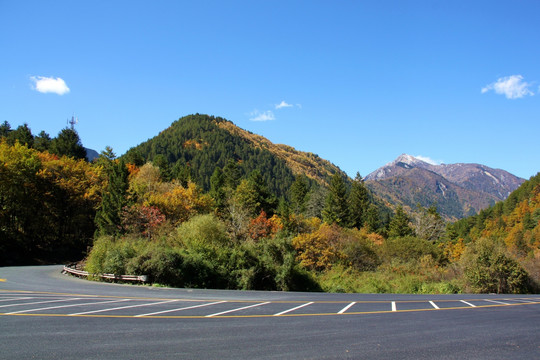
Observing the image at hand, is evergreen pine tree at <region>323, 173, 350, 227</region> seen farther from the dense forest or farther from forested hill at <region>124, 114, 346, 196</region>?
forested hill at <region>124, 114, 346, 196</region>

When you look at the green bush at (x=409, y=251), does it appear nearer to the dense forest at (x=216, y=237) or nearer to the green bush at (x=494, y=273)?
the dense forest at (x=216, y=237)

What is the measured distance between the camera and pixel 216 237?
35219 mm

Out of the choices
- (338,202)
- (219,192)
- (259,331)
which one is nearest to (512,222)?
Answer: (338,202)

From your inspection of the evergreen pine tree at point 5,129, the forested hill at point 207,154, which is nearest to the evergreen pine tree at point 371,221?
the forested hill at point 207,154

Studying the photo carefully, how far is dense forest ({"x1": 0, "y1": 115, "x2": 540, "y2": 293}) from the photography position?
2648 cm

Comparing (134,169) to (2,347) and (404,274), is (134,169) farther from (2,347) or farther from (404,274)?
(2,347)

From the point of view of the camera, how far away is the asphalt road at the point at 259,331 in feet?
22.1

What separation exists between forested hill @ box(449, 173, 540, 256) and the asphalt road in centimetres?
8619

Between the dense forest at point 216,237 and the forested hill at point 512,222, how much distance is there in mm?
6014

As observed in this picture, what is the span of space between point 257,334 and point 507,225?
Answer: 129m

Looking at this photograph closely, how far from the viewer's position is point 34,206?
47156 millimetres

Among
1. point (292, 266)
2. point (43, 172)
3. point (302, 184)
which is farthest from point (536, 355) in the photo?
point (302, 184)

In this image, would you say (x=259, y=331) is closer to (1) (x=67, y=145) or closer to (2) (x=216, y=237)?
(2) (x=216, y=237)

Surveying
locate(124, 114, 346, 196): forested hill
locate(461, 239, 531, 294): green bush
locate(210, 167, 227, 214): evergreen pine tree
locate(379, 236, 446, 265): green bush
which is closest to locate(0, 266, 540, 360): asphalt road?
locate(461, 239, 531, 294): green bush
